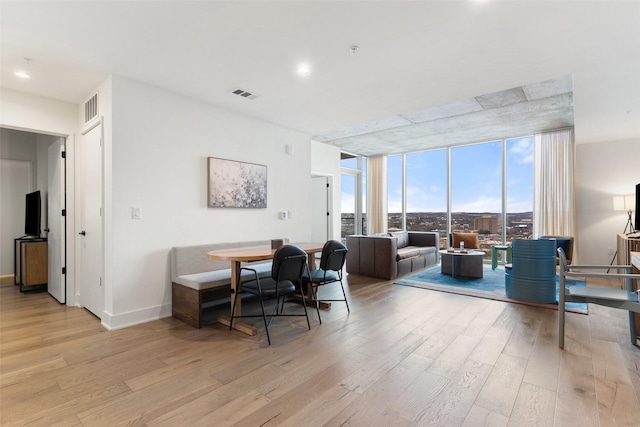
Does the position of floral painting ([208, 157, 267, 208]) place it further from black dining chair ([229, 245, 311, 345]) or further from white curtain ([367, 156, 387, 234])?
white curtain ([367, 156, 387, 234])

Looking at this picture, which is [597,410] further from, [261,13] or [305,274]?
[261,13]

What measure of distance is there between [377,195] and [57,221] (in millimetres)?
6855

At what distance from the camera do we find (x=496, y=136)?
6832mm

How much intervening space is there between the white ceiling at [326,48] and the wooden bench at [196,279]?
1.88 metres

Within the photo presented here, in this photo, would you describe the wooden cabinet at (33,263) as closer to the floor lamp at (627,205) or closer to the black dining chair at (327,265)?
the black dining chair at (327,265)

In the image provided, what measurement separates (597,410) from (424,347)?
112cm

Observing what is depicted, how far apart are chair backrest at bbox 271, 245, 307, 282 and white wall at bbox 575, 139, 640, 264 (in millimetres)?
6245

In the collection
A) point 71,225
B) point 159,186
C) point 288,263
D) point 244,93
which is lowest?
point 288,263

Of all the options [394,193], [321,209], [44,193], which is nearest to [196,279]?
[44,193]

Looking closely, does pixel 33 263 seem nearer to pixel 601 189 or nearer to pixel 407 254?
pixel 407 254

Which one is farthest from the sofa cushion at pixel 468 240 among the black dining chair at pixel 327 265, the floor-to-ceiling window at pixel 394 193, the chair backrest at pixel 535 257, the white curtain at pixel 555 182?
the black dining chair at pixel 327 265

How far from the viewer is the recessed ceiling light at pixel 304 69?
3.04 meters

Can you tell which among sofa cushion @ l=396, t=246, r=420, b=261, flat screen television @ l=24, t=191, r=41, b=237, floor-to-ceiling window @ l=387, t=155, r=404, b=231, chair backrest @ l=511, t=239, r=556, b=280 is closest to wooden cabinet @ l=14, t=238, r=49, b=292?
flat screen television @ l=24, t=191, r=41, b=237

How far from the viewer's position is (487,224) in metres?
7.38
